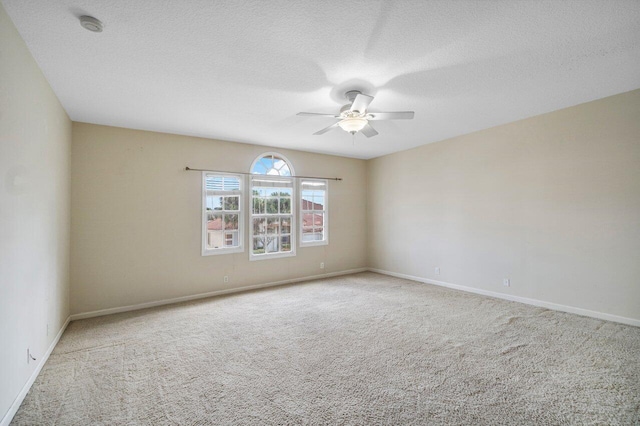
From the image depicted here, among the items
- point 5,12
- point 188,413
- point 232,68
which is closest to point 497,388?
point 188,413

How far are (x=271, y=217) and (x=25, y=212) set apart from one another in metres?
3.57

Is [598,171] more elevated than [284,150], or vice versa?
[284,150]

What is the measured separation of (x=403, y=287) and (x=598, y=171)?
317 cm

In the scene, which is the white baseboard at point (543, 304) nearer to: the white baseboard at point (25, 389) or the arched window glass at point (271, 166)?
the arched window glass at point (271, 166)

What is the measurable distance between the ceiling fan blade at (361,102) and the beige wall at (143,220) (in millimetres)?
Answer: 2828

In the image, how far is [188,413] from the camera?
195cm

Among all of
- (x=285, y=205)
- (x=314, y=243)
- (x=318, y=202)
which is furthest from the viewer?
(x=318, y=202)

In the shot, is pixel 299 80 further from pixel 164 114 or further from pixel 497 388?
pixel 497 388

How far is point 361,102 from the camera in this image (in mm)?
2830

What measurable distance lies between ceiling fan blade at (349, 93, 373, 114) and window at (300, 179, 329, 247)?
3050 mm

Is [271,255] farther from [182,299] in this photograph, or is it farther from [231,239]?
[182,299]

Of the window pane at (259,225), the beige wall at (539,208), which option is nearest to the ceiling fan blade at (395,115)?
the beige wall at (539,208)

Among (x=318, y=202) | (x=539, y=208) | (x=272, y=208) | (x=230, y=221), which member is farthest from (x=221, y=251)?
(x=539, y=208)

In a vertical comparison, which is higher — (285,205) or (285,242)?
(285,205)
